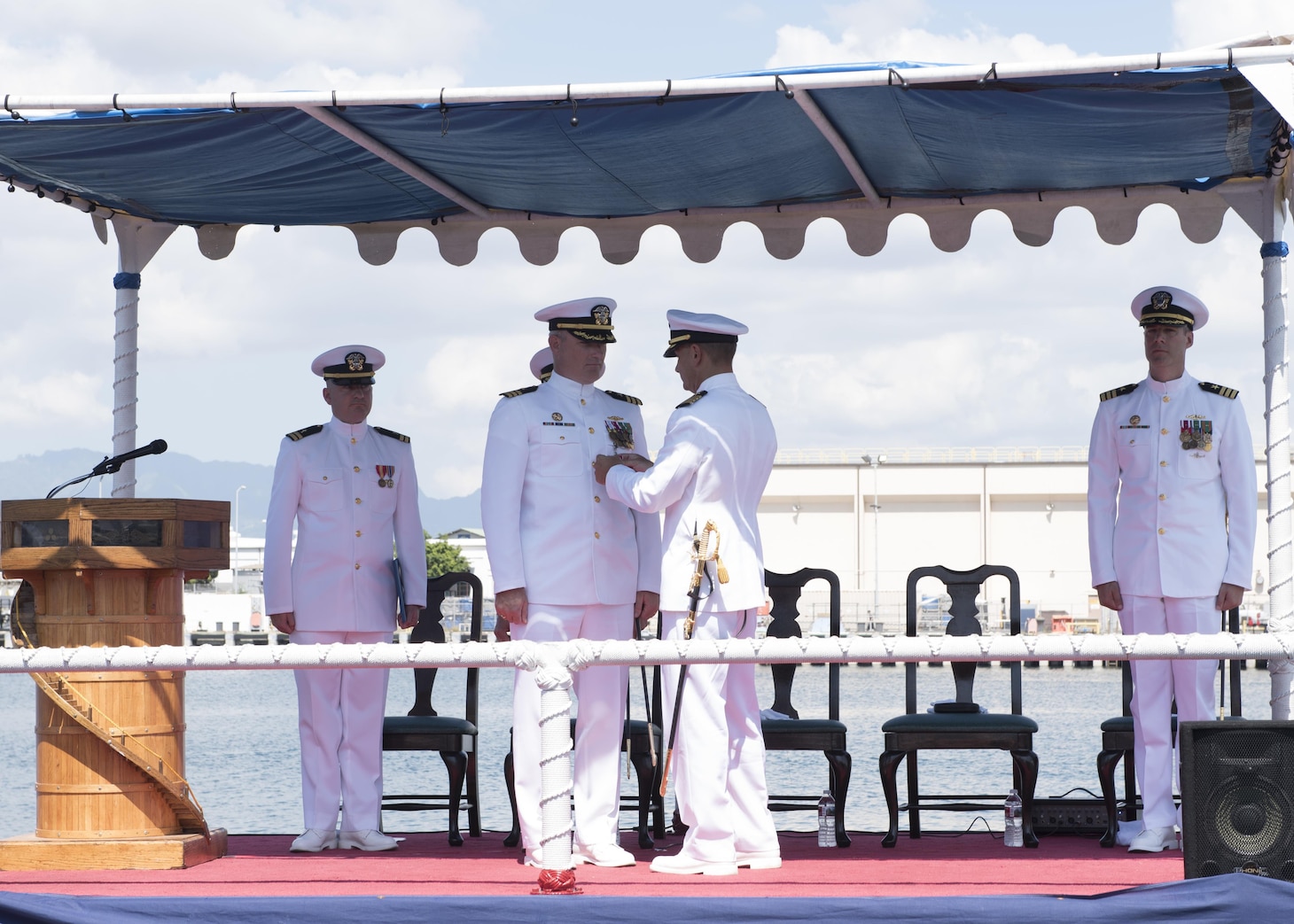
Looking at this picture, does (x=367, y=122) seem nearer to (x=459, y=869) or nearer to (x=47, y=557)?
(x=47, y=557)

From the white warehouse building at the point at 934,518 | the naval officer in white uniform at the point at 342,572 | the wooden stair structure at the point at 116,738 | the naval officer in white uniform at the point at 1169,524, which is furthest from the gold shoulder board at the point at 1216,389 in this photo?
the white warehouse building at the point at 934,518

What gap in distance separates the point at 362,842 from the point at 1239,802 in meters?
2.84

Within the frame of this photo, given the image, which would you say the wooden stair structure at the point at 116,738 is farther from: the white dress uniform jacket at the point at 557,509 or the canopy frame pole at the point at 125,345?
the canopy frame pole at the point at 125,345

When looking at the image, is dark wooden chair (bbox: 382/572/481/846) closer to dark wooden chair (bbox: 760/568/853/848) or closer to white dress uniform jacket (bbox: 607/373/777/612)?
dark wooden chair (bbox: 760/568/853/848)

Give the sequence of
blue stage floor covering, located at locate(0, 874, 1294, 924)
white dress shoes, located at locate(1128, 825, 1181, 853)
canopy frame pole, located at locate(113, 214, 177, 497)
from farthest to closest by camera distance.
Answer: canopy frame pole, located at locate(113, 214, 177, 497) < white dress shoes, located at locate(1128, 825, 1181, 853) < blue stage floor covering, located at locate(0, 874, 1294, 924)

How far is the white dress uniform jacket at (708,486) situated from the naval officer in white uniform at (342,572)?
4.04ft

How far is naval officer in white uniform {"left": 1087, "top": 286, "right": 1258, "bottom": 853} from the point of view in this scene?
504 centimetres

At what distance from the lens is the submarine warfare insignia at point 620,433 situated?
4.81 metres

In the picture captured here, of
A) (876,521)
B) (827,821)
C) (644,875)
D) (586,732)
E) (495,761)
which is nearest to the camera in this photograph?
(644,875)

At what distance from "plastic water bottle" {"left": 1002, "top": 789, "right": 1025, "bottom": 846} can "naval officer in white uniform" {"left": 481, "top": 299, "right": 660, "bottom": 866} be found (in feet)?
4.75

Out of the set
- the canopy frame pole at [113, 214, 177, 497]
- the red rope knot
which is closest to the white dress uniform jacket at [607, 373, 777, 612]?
the red rope knot

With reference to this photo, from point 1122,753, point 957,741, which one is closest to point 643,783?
point 957,741

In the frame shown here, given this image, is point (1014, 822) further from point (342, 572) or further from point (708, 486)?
point (342, 572)

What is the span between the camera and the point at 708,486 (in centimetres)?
441
